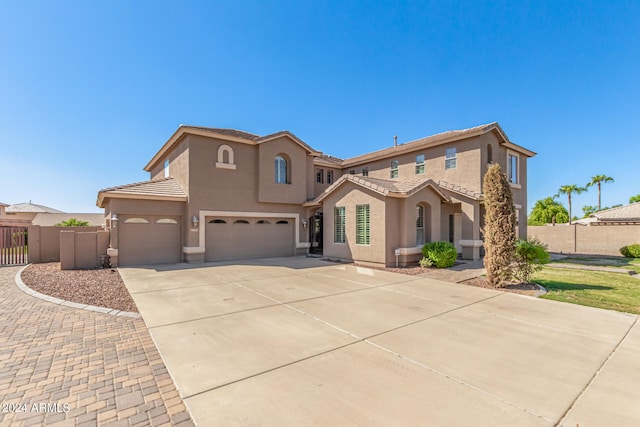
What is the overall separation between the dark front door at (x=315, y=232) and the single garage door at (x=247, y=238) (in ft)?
5.64

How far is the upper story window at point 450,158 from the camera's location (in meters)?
16.4

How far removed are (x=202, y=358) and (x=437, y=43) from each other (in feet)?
55.9

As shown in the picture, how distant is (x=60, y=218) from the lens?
34.4 metres

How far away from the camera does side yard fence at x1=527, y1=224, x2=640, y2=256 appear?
18614mm

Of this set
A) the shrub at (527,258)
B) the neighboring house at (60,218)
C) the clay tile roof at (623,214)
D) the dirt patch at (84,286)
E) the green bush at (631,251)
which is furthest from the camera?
the neighboring house at (60,218)

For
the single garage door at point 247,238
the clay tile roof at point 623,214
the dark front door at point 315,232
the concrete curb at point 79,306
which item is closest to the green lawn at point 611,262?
the clay tile roof at point 623,214

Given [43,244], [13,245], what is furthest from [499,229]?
[13,245]

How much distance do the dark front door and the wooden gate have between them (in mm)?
15190

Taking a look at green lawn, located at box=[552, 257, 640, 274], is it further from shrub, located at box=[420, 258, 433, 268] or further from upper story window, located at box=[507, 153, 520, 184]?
shrub, located at box=[420, 258, 433, 268]

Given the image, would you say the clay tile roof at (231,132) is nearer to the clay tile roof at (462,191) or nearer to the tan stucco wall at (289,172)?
the tan stucco wall at (289,172)

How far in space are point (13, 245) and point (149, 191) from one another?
303 inches

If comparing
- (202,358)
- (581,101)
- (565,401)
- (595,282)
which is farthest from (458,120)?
(202,358)

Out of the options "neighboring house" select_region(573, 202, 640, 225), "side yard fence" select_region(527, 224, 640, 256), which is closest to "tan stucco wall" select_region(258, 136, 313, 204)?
"side yard fence" select_region(527, 224, 640, 256)

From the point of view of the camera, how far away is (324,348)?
175 inches
